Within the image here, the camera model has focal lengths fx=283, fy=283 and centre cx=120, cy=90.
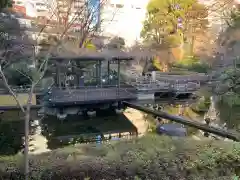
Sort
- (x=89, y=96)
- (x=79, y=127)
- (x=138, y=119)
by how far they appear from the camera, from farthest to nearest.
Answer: (x=89, y=96)
(x=138, y=119)
(x=79, y=127)

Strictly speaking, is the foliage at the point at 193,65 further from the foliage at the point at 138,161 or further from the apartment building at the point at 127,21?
the foliage at the point at 138,161

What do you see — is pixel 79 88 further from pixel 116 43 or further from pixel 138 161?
pixel 116 43

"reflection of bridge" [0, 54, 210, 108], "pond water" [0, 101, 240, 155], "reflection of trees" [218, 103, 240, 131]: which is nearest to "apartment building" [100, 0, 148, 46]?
"reflection of bridge" [0, 54, 210, 108]

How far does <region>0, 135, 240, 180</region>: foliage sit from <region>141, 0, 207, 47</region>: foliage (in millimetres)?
23535

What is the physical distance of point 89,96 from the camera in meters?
15.9

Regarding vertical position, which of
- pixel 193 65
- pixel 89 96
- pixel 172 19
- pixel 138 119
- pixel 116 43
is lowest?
pixel 138 119

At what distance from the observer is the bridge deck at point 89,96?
1534 cm

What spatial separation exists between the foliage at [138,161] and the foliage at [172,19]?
23535 millimetres

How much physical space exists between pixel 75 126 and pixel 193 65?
17947 millimetres

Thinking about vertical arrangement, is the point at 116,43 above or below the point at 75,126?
above

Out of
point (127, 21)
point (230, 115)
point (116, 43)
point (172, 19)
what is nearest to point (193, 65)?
point (172, 19)

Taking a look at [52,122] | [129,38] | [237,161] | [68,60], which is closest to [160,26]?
[129,38]

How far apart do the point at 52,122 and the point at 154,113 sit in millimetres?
5444

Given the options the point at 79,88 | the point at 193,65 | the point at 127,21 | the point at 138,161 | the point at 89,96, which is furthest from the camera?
the point at 127,21
